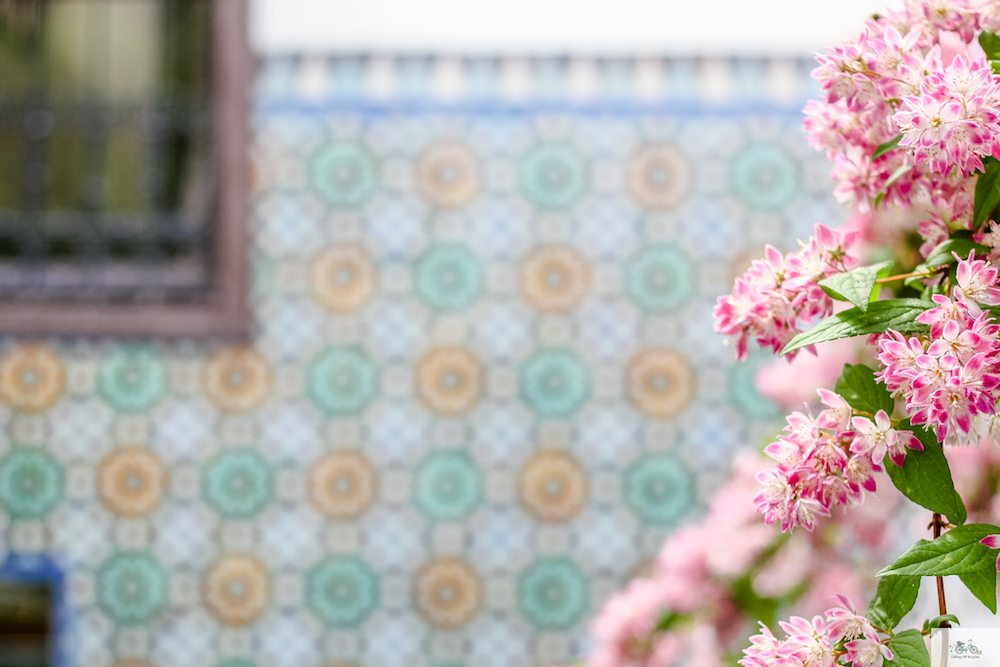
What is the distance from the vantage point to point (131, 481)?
6.99 ft

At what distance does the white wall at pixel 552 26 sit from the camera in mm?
2131

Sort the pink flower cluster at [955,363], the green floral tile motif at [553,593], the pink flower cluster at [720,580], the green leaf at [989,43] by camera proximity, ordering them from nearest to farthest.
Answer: the pink flower cluster at [955,363] → the green leaf at [989,43] → the pink flower cluster at [720,580] → the green floral tile motif at [553,593]

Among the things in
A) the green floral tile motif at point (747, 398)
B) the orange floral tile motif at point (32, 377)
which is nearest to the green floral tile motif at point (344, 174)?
the orange floral tile motif at point (32, 377)

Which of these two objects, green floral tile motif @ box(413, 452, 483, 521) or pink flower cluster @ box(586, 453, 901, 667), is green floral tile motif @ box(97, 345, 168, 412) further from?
pink flower cluster @ box(586, 453, 901, 667)

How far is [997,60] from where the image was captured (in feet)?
1.93

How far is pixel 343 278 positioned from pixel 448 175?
0.36m

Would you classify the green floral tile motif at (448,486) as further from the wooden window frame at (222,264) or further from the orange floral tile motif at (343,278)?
the wooden window frame at (222,264)

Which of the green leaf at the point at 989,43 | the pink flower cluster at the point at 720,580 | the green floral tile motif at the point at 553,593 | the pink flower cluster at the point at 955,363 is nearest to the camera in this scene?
the pink flower cluster at the point at 955,363

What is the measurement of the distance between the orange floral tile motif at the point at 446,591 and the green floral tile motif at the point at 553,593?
0.37ft

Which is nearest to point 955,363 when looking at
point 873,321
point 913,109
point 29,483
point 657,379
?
point 873,321

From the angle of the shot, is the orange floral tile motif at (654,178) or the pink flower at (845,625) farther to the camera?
the orange floral tile motif at (654,178)

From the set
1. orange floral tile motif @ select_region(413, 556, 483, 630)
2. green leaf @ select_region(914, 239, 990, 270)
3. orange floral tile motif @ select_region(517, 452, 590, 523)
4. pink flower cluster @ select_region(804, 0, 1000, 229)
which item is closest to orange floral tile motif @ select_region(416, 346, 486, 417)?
orange floral tile motif @ select_region(517, 452, 590, 523)

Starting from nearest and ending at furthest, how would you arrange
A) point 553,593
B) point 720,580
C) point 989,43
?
point 989,43 → point 720,580 → point 553,593

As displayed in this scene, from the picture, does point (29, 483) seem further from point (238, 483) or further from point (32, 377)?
point (238, 483)
